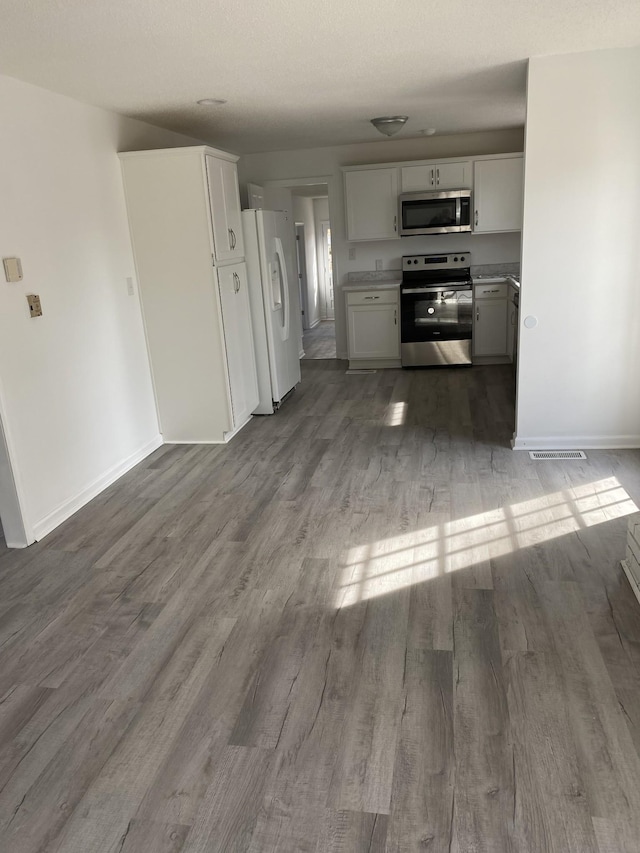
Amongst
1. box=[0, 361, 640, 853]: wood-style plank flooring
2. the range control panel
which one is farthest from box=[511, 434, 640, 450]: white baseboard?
the range control panel

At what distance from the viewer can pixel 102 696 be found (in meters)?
2.29

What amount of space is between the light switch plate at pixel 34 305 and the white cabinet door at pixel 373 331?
398cm

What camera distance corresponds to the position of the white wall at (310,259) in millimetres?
10180

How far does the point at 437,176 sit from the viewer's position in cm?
678

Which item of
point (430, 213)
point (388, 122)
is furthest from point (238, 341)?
point (430, 213)

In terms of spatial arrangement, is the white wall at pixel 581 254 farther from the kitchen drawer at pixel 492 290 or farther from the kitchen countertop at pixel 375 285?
the kitchen countertop at pixel 375 285

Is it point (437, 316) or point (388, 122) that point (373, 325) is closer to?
point (437, 316)

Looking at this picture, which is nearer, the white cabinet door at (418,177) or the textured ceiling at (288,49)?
the textured ceiling at (288,49)

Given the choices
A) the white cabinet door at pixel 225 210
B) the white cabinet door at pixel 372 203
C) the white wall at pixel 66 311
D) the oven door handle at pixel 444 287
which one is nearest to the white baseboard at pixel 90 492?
the white wall at pixel 66 311

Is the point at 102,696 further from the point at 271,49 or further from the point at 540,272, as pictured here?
the point at 540,272

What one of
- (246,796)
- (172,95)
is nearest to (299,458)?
(172,95)

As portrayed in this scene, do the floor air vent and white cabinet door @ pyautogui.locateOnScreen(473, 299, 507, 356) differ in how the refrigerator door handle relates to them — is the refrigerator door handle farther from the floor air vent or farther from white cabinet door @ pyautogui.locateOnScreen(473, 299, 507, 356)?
the floor air vent

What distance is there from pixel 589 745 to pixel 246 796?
1.02m

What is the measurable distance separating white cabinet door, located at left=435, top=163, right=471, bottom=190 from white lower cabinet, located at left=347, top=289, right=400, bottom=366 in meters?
1.19
